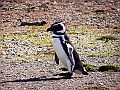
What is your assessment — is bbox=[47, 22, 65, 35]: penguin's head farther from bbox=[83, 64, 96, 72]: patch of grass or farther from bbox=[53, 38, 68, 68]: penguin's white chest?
bbox=[83, 64, 96, 72]: patch of grass

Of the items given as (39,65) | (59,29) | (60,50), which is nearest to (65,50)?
(60,50)

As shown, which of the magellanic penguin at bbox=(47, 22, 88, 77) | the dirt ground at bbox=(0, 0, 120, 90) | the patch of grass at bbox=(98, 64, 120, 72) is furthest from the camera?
the patch of grass at bbox=(98, 64, 120, 72)

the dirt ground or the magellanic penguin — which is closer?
the dirt ground

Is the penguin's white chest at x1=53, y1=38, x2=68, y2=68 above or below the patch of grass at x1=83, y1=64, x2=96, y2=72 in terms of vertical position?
above

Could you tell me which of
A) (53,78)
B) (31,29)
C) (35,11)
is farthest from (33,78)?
(35,11)

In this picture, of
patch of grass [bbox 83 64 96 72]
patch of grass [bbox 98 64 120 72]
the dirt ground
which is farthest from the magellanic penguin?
patch of grass [bbox 98 64 120 72]

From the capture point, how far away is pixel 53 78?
1063 cm

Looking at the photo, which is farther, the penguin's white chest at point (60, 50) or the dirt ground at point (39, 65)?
the penguin's white chest at point (60, 50)

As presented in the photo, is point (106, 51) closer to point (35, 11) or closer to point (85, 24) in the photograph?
point (85, 24)

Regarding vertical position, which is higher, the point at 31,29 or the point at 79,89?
the point at 79,89

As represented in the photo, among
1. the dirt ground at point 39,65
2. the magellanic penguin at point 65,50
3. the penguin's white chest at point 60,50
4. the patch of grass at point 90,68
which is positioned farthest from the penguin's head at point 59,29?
the patch of grass at point 90,68

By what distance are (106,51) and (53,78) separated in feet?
17.9

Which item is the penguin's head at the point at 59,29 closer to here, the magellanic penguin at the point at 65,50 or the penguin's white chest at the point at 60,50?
the magellanic penguin at the point at 65,50

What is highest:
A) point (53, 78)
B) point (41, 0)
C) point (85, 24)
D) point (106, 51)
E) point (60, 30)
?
point (60, 30)
